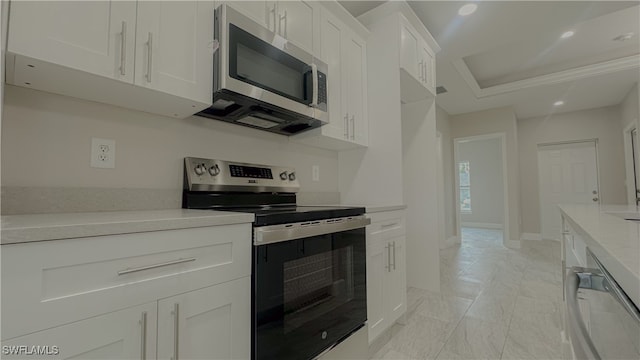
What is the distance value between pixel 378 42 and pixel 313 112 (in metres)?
1.13

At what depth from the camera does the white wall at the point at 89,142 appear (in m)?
1.06

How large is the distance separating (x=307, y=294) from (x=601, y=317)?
39.5 inches

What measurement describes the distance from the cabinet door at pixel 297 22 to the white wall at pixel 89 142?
0.65 metres

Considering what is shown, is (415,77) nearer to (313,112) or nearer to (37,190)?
(313,112)

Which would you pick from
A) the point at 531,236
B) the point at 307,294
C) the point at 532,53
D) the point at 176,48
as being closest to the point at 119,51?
the point at 176,48

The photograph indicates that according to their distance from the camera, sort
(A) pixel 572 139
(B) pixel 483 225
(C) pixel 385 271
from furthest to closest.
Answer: (B) pixel 483 225
(A) pixel 572 139
(C) pixel 385 271

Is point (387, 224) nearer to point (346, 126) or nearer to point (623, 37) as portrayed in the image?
point (346, 126)

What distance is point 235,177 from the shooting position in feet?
5.37

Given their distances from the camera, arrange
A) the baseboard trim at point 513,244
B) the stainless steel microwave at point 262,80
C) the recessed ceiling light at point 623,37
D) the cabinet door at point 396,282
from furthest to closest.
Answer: the baseboard trim at point 513,244 < the recessed ceiling light at point 623,37 < the cabinet door at point 396,282 < the stainless steel microwave at point 262,80

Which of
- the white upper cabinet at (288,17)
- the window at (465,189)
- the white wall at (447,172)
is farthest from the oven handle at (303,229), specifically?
the window at (465,189)

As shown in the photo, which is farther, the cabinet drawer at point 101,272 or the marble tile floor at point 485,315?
the marble tile floor at point 485,315

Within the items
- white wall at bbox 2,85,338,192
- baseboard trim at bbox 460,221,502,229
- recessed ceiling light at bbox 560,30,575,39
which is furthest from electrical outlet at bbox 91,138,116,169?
baseboard trim at bbox 460,221,502,229

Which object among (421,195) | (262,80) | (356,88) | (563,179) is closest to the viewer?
(262,80)

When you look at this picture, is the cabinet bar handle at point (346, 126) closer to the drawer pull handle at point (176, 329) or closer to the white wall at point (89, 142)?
the white wall at point (89, 142)
